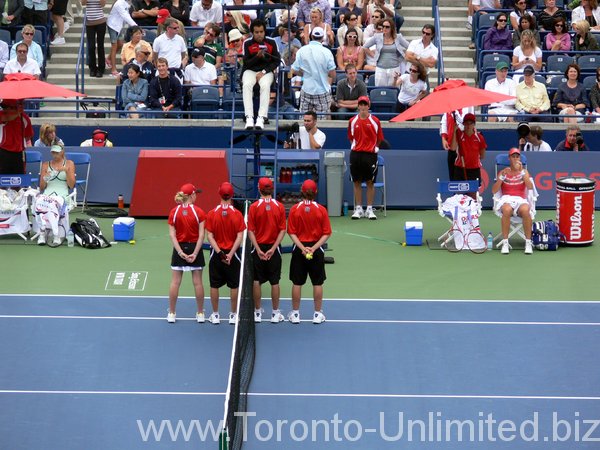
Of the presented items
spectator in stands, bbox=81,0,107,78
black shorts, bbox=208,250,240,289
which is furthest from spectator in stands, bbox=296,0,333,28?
black shorts, bbox=208,250,240,289

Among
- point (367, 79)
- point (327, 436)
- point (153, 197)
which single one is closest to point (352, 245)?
point (153, 197)

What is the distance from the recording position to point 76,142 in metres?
26.2

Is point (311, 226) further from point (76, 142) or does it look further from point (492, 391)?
point (76, 142)

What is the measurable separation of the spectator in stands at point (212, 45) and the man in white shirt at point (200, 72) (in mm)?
207

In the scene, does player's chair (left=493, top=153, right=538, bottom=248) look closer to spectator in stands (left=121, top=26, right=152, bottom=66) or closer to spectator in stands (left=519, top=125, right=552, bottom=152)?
spectator in stands (left=519, top=125, right=552, bottom=152)

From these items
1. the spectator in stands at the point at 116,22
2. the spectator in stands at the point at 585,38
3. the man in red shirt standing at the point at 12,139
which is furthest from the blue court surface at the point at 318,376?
the spectator in stands at the point at 116,22

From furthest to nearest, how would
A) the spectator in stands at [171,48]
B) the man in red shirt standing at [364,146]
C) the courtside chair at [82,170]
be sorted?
the spectator in stands at [171,48], the courtside chair at [82,170], the man in red shirt standing at [364,146]

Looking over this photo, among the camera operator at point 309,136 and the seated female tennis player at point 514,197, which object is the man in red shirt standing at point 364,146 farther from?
the seated female tennis player at point 514,197

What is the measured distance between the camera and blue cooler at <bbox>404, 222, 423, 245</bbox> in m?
22.2

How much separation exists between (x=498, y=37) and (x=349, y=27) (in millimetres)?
2946

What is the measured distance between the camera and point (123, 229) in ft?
73.0

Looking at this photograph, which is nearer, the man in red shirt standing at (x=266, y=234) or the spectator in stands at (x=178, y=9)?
the man in red shirt standing at (x=266, y=234)

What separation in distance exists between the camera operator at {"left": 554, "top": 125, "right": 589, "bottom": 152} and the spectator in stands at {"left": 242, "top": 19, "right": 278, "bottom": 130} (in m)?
6.12

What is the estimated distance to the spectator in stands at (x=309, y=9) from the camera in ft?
90.3
